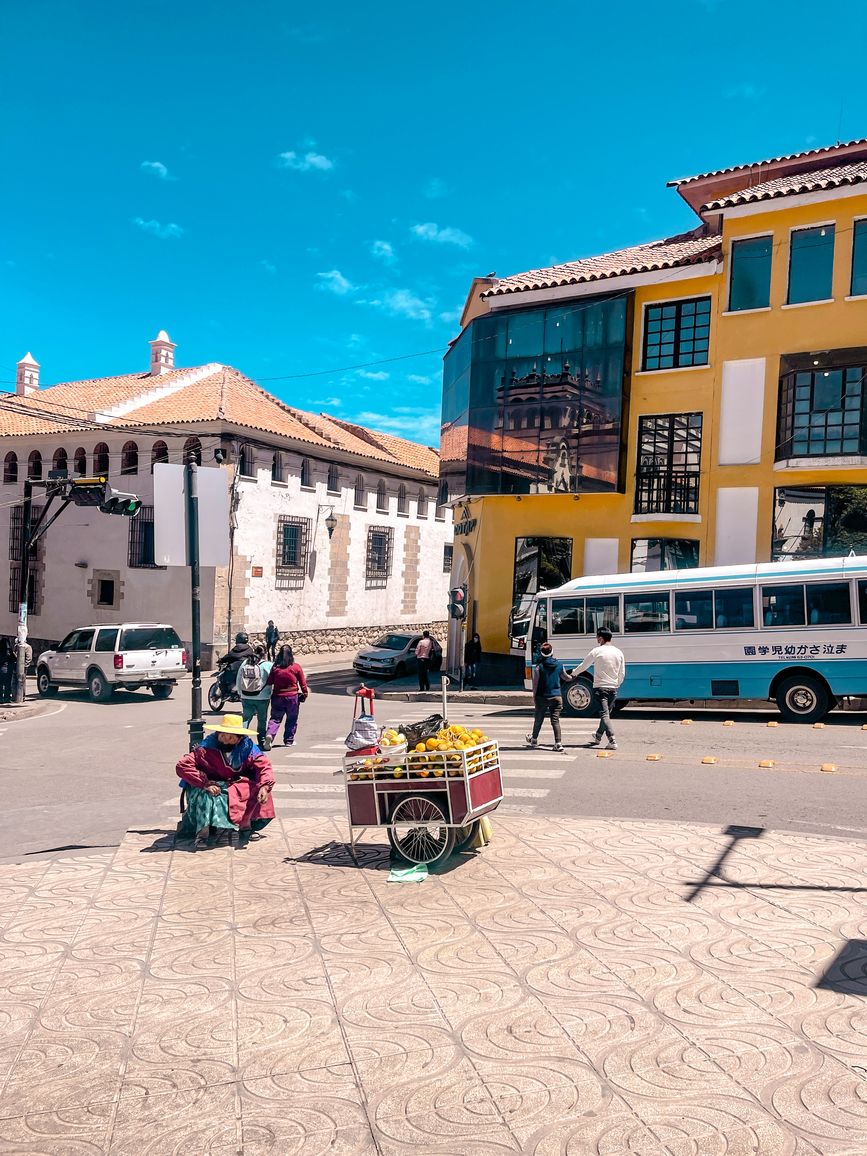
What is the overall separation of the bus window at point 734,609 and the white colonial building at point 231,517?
13.7 meters

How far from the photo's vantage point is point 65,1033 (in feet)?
17.3

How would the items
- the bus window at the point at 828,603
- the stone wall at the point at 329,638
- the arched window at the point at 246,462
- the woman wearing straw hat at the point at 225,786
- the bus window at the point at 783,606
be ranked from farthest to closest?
the stone wall at the point at 329,638
the arched window at the point at 246,462
the bus window at the point at 783,606
the bus window at the point at 828,603
the woman wearing straw hat at the point at 225,786

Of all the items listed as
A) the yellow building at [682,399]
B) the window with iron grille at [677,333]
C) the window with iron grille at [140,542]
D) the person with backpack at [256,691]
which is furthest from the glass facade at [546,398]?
Result: the person with backpack at [256,691]

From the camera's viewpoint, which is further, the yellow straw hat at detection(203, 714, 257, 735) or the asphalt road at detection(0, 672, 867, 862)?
the asphalt road at detection(0, 672, 867, 862)

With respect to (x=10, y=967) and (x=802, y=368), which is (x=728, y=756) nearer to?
(x=10, y=967)

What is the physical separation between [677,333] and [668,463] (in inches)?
139

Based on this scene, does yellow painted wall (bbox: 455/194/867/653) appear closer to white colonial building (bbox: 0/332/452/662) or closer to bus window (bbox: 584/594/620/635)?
white colonial building (bbox: 0/332/452/662)

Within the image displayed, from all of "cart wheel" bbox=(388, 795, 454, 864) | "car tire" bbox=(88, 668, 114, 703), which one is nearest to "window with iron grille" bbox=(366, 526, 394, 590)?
"car tire" bbox=(88, 668, 114, 703)

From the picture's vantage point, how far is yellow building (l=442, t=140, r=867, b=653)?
2341 centimetres

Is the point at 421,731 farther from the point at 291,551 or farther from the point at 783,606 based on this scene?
the point at 291,551

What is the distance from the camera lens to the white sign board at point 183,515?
31.0 feet

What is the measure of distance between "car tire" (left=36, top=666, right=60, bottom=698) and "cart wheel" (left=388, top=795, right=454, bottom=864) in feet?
65.3

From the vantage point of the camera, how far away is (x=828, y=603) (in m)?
16.9

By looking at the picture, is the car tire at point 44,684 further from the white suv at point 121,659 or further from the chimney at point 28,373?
the chimney at point 28,373
